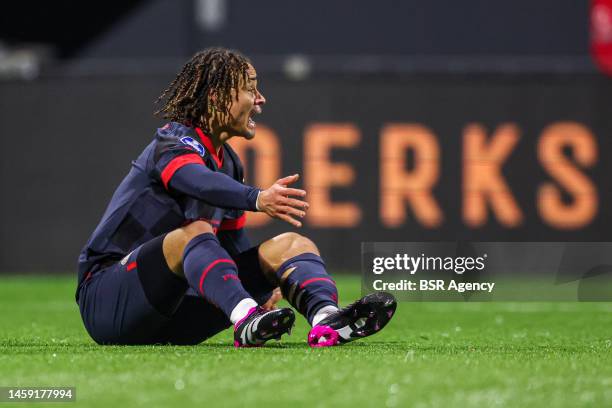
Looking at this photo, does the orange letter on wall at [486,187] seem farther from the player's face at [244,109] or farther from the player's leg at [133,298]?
the player's leg at [133,298]

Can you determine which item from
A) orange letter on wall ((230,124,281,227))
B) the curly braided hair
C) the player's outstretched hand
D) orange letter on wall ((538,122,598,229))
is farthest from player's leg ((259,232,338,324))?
orange letter on wall ((538,122,598,229))

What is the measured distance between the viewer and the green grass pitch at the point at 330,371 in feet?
12.0

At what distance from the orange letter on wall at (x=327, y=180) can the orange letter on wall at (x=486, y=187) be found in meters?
0.90

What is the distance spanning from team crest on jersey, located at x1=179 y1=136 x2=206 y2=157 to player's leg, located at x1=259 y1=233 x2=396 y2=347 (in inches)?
16.6

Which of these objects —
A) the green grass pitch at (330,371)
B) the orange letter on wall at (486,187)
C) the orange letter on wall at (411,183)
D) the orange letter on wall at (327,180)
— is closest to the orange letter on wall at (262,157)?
the orange letter on wall at (327,180)

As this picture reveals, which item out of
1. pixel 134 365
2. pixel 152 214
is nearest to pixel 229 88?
pixel 152 214

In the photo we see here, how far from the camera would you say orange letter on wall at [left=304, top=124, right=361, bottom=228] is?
35.4ft

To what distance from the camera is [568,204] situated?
35.4 ft

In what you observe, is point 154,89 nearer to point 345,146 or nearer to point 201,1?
point 345,146

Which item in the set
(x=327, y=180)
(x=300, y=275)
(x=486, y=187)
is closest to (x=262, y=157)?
(x=327, y=180)

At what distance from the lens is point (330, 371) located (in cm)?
415

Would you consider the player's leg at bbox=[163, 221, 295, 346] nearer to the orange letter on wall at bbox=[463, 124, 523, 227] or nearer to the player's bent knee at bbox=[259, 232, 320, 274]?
the player's bent knee at bbox=[259, 232, 320, 274]

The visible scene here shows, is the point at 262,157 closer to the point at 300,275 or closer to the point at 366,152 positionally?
the point at 366,152

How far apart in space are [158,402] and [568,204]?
7.64 m
